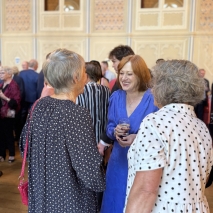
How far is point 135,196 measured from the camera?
4.09 feet

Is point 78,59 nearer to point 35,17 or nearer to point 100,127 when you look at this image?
point 100,127

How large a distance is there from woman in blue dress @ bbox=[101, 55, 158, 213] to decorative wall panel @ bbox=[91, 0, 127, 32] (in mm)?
8198

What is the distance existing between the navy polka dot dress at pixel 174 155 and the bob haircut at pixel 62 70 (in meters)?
0.53

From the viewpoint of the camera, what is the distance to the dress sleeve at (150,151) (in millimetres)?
1193

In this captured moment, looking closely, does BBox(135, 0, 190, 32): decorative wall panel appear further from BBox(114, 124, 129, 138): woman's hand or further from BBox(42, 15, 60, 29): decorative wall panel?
BBox(114, 124, 129, 138): woman's hand

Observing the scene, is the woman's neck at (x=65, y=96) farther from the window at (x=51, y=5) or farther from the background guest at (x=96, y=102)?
the window at (x=51, y=5)

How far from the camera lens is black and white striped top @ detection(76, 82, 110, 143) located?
8.78 ft

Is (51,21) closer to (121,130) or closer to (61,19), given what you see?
(61,19)

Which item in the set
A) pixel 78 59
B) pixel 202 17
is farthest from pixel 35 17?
pixel 78 59

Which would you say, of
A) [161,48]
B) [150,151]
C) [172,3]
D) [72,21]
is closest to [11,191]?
[150,151]

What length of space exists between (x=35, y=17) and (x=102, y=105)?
354 inches

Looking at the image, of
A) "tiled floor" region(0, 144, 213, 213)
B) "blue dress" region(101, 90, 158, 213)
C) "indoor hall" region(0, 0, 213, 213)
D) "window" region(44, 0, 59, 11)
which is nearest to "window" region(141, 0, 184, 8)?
"indoor hall" region(0, 0, 213, 213)

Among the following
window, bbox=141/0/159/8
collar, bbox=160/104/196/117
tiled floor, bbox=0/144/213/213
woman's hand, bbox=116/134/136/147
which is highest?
window, bbox=141/0/159/8

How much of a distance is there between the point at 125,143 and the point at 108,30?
8.62 m
